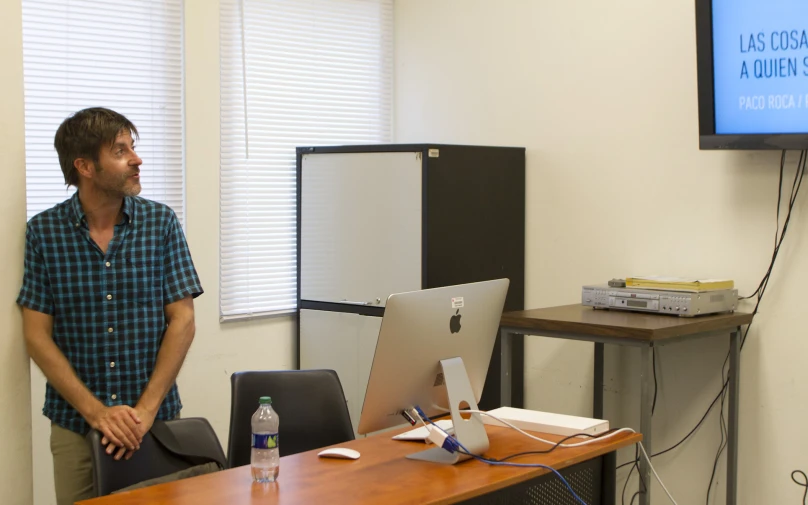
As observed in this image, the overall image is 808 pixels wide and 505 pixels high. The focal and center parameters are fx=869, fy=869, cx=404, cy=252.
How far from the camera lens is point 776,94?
3.12m

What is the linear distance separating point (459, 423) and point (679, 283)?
4.22 feet

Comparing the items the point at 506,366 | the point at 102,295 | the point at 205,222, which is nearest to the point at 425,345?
the point at 102,295

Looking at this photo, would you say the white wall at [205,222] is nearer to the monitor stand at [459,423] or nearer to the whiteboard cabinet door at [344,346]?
the whiteboard cabinet door at [344,346]

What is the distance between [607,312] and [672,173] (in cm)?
67

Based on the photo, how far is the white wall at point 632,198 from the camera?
3.32 meters

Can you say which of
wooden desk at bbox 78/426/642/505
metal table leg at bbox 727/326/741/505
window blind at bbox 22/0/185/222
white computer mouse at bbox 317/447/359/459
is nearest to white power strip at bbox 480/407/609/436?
wooden desk at bbox 78/426/642/505

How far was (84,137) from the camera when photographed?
266 centimetres

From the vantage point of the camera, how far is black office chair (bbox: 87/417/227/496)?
92.2 inches

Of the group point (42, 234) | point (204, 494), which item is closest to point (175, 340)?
point (42, 234)

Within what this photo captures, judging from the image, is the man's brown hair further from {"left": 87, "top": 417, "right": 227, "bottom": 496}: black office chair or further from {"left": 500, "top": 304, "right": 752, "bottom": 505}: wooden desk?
{"left": 500, "top": 304, "right": 752, "bottom": 505}: wooden desk

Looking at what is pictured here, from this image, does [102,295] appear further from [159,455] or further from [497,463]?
[497,463]

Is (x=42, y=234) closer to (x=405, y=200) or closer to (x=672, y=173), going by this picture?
(x=405, y=200)

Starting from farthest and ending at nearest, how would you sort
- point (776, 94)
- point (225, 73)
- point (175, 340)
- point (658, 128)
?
point (225, 73) < point (658, 128) < point (776, 94) < point (175, 340)

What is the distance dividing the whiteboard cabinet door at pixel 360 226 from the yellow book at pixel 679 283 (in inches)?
37.9
